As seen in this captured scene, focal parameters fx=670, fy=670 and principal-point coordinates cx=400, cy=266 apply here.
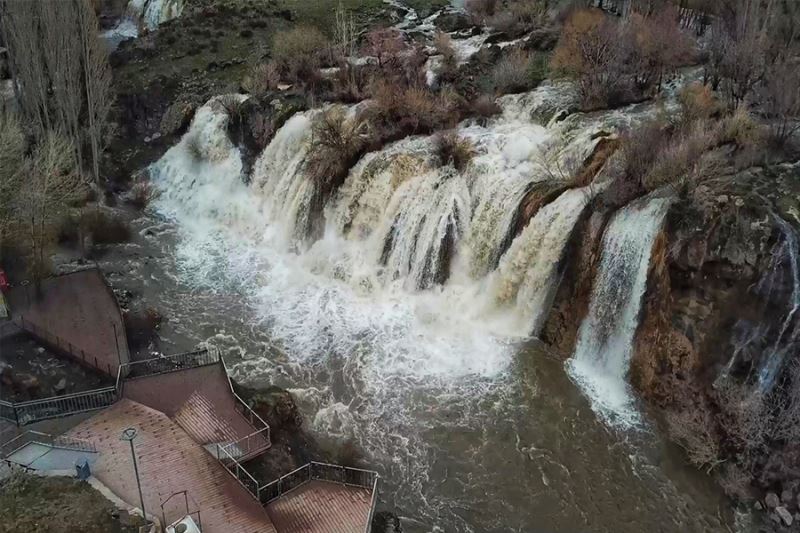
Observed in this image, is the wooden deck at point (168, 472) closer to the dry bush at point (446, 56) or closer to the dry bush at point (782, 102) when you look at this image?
the dry bush at point (782, 102)

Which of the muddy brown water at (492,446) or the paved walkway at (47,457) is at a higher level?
the paved walkway at (47,457)

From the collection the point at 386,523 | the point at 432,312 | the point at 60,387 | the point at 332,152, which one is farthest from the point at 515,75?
the point at 60,387

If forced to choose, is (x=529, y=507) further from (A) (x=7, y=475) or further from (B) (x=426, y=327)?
(A) (x=7, y=475)

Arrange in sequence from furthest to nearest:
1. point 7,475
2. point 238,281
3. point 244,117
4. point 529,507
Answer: point 244,117 < point 238,281 < point 529,507 < point 7,475

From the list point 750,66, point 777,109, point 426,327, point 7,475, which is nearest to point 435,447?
point 426,327

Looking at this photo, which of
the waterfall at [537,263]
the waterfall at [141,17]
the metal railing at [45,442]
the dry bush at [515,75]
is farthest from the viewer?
the waterfall at [141,17]

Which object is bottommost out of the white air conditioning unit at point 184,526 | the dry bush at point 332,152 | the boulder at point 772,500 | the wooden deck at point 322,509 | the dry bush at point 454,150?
the boulder at point 772,500

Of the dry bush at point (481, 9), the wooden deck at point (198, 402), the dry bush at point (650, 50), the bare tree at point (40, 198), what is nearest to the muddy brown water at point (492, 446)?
the wooden deck at point (198, 402)
